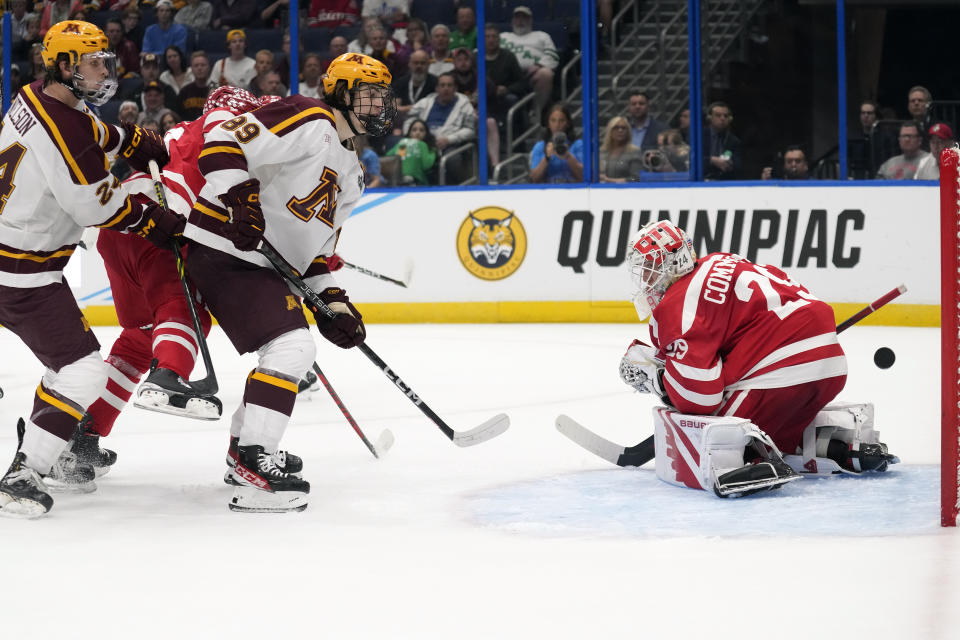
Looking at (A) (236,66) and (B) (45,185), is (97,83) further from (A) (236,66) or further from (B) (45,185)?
(A) (236,66)

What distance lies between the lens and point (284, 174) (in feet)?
10.4

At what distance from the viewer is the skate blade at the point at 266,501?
3082 millimetres

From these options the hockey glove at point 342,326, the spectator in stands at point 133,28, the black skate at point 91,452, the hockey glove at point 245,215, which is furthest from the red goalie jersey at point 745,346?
the spectator in stands at point 133,28

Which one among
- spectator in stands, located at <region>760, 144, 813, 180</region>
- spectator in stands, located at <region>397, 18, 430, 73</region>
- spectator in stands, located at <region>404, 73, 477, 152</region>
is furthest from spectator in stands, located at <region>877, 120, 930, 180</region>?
spectator in stands, located at <region>397, 18, 430, 73</region>

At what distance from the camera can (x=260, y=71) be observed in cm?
830

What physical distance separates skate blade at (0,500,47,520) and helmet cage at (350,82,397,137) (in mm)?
1199

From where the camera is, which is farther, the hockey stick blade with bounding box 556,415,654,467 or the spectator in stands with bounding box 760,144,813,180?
the spectator in stands with bounding box 760,144,813,180

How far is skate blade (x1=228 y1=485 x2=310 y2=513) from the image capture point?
3082 millimetres

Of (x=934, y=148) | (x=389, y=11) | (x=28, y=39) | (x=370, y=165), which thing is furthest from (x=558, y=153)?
(x=28, y=39)

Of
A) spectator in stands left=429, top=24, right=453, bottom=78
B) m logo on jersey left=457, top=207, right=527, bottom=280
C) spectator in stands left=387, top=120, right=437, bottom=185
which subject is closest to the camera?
m logo on jersey left=457, top=207, right=527, bottom=280

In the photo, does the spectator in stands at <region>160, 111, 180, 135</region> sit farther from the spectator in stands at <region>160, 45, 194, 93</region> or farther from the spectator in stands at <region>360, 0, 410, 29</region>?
the spectator in stands at <region>360, 0, 410, 29</region>

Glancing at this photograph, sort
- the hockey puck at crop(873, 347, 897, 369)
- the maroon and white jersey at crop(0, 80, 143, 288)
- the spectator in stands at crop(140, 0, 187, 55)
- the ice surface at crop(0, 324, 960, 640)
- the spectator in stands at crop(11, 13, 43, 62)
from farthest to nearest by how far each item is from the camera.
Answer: the spectator in stands at crop(140, 0, 187, 55) → the spectator in stands at crop(11, 13, 43, 62) → the hockey puck at crop(873, 347, 897, 369) → the maroon and white jersey at crop(0, 80, 143, 288) → the ice surface at crop(0, 324, 960, 640)

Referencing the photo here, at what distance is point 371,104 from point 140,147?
670 mm

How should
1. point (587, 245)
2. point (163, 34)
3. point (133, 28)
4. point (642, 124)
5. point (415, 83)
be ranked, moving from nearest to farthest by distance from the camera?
point (587, 245)
point (642, 124)
point (415, 83)
point (163, 34)
point (133, 28)
